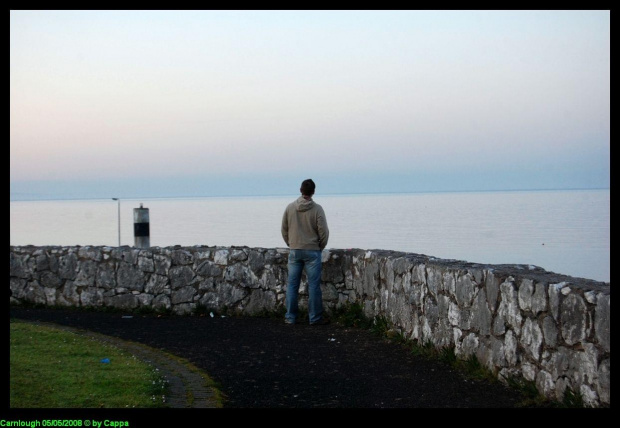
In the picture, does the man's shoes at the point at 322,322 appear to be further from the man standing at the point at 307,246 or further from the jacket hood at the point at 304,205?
the jacket hood at the point at 304,205

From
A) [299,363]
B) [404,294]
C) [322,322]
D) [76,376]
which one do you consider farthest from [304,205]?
[76,376]

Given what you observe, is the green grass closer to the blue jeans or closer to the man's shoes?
the blue jeans

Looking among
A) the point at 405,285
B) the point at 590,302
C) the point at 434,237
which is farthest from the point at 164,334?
the point at 434,237

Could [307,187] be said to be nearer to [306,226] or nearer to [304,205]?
[304,205]

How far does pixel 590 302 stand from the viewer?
17.7 ft

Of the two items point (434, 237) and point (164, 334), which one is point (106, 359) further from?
point (434, 237)

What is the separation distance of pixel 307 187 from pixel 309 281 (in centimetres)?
122

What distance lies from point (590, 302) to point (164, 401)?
330cm

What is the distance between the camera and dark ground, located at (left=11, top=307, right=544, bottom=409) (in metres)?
6.41

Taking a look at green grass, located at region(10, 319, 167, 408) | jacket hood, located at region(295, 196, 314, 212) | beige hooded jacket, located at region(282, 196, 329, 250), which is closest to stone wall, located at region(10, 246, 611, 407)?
beige hooded jacket, located at region(282, 196, 329, 250)

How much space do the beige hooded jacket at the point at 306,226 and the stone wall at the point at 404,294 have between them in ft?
1.91

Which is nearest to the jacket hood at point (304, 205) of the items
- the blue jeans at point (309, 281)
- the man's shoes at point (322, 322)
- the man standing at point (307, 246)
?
the man standing at point (307, 246)

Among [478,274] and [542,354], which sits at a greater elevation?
[478,274]

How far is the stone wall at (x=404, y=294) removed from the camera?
5.62 m
